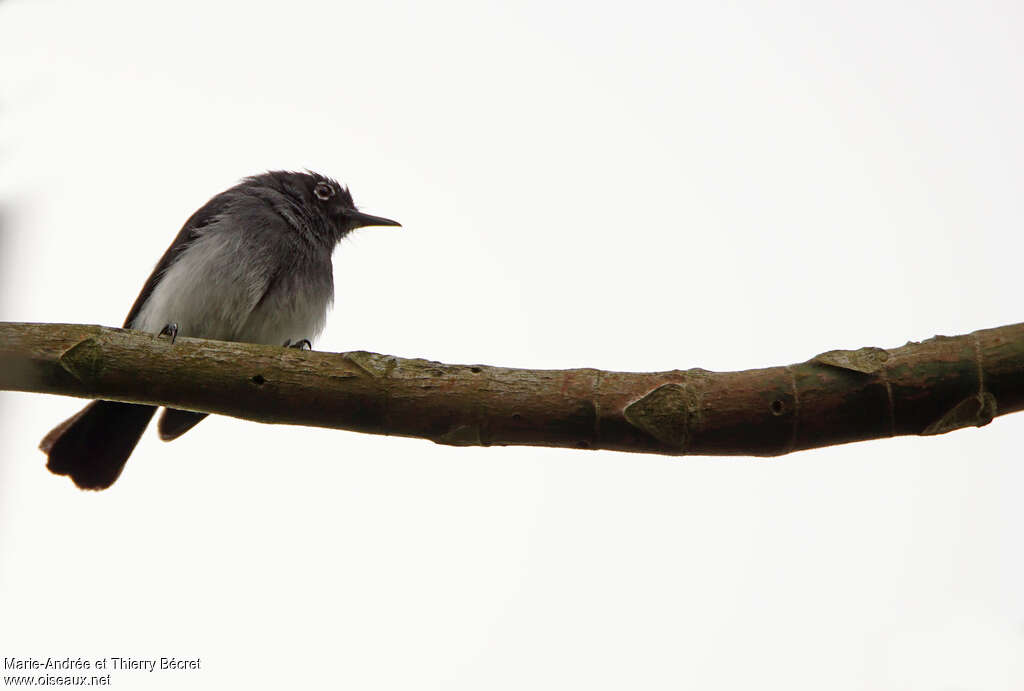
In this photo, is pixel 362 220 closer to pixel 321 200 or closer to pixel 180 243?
pixel 321 200

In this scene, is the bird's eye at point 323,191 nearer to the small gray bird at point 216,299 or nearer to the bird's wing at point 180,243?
the small gray bird at point 216,299

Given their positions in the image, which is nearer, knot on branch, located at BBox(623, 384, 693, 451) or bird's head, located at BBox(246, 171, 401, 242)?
knot on branch, located at BBox(623, 384, 693, 451)

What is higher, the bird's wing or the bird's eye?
the bird's eye

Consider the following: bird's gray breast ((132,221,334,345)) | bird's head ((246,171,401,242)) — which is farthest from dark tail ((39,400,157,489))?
bird's head ((246,171,401,242))

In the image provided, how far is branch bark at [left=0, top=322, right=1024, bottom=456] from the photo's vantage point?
2.99 metres

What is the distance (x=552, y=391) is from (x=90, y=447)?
3.51 m

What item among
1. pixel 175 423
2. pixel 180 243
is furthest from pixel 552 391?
pixel 180 243

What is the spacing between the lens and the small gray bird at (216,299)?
5582mm

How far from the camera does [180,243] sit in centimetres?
625


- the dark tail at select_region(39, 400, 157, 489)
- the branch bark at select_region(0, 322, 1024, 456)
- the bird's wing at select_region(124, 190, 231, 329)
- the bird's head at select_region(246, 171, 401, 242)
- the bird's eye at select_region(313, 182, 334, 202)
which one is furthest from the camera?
the bird's eye at select_region(313, 182, 334, 202)

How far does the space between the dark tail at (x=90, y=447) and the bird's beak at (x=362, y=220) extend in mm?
2370

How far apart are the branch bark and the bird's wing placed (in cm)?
287

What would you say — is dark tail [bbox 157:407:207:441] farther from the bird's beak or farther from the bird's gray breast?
the bird's beak

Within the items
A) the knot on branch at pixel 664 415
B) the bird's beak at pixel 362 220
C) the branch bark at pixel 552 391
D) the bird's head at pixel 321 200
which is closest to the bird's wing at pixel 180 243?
the bird's head at pixel 321 200
